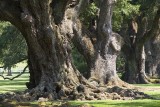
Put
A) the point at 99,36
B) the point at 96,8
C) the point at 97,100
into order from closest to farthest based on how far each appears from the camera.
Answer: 1. the point at 97,100
2. the point at 99,36
3. the point at 96,8

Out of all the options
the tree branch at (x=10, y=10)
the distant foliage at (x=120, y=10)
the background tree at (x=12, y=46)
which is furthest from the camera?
the background tree at (x=12, y=46)

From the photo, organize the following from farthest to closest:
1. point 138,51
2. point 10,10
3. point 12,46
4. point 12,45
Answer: point 12,46 < point 12,45 < point 138,51 < point 10,10

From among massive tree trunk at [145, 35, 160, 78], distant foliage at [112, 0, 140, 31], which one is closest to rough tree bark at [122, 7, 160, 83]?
distant foliage at [112, 0, 140, 31]

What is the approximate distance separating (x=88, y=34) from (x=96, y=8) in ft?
Result: 8.02

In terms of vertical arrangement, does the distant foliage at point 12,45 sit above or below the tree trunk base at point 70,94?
above

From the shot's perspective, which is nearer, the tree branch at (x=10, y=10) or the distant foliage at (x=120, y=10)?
the tree branch at (x=10, y=10)

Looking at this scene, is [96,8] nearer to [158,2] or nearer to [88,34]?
[88,34]

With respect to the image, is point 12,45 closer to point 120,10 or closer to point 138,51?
point 138,51

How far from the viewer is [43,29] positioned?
2352 centimetres

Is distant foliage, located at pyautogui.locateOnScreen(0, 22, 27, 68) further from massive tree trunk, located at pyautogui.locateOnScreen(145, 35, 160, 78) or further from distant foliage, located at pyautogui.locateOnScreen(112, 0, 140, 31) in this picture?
massive tree trunk, located at pyautogui.locateOnScreen(145, 35, 160, 78)

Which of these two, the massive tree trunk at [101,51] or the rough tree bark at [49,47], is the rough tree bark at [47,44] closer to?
the rough tree bark at [49,47]

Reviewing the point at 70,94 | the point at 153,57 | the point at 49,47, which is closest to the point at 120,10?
the point at 49,47

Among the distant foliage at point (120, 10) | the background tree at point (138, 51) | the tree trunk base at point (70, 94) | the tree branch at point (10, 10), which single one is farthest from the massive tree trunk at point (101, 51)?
the background tree at point (138, 51)

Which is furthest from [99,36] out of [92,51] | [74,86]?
[74,86]
